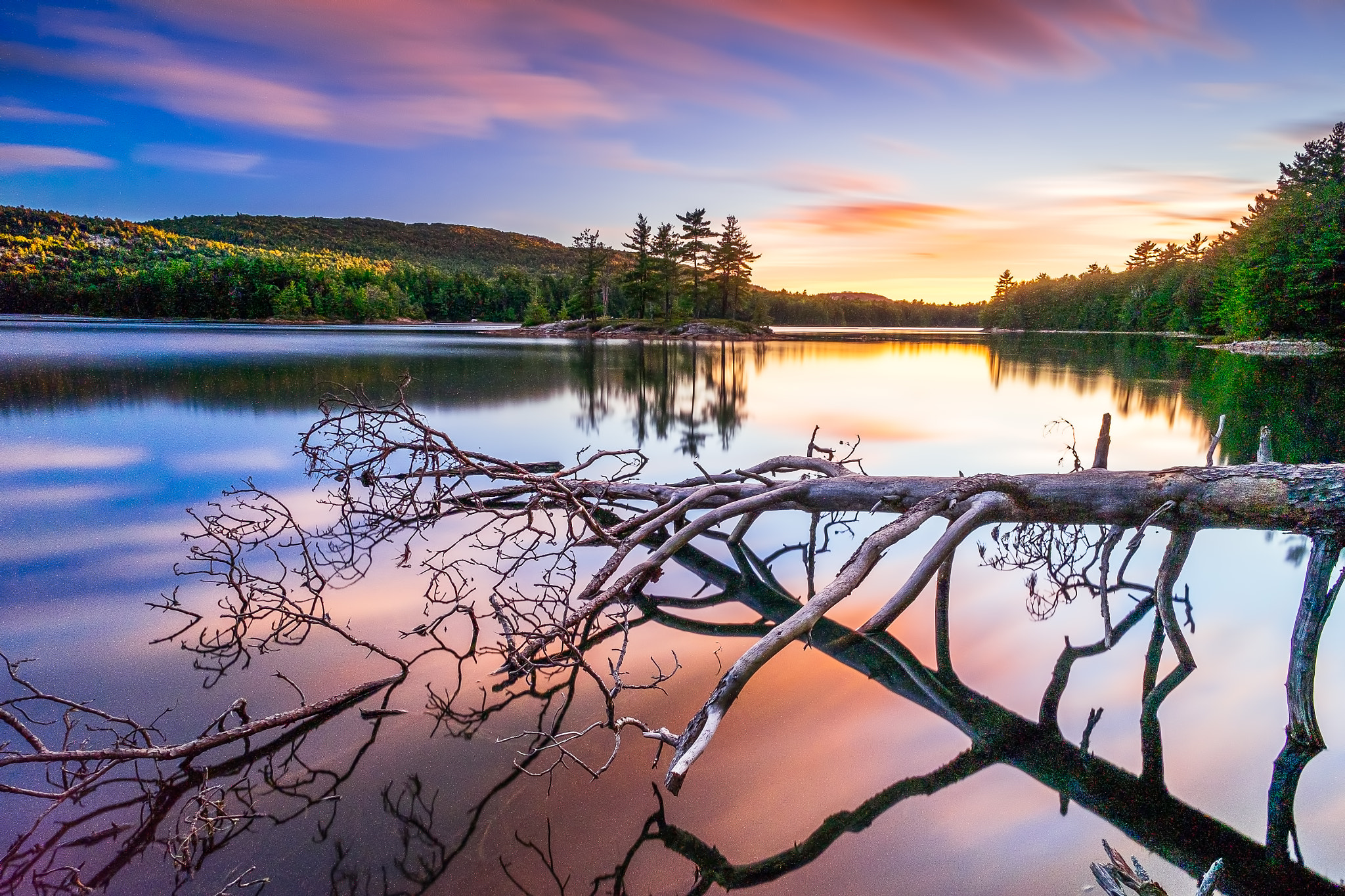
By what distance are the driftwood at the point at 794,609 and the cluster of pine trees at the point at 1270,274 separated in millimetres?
42706

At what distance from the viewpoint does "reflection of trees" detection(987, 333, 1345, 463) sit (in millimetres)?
12477

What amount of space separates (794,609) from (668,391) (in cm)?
1680

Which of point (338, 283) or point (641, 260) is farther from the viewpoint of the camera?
point (338, 283)

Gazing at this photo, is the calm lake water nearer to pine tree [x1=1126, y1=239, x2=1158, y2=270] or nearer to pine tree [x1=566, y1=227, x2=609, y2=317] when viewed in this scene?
pine tree [x1=566, y1=227, x2=609, y2=317]

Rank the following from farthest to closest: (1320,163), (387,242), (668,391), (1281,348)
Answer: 1. (387,242)
2. (1320,163)
3. (1281,348)
4. (668,391)

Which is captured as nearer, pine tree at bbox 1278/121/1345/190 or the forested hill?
pine tree at bbox 1278/121/1345/190

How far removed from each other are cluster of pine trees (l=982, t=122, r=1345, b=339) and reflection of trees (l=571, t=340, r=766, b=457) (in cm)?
2979

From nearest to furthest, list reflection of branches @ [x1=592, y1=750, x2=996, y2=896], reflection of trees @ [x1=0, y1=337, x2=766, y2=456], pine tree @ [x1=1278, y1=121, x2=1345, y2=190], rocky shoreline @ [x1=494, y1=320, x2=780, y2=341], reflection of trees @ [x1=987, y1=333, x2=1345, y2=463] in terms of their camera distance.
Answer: reflection of branches @ [x1=592, y1=750, x2=996, y2=896], reflection of trees @ [x1=987, y1=333, x2=1345, y2=463], reflection of trees @ [x1=0, y1=337, x2=766, y2=456], pine tree @ [x1=1278, y1=121, x2=1345, y2=190], rocky shoreline @ [x1=494, y1=320, x2=780, y2=341]

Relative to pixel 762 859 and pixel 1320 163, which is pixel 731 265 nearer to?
pixel 1320 163

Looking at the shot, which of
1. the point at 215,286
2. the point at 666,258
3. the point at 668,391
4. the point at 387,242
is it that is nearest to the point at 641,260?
the point at 666,258

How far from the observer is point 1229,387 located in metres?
20.6

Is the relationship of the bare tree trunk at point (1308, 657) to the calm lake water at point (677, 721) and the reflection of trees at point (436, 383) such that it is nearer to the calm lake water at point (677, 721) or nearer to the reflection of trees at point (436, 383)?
the calm lake water at point (677, 721)

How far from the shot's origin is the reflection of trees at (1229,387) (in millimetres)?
12477

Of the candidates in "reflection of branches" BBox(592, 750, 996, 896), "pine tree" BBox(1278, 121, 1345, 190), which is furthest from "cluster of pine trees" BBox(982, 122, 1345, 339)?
"reflection of branches" BBox(592, 750, 996, 896)
